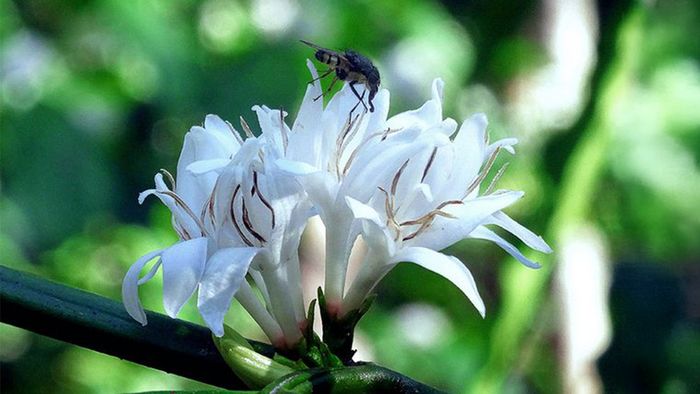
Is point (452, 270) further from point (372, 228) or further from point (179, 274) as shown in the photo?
point (179, 274)

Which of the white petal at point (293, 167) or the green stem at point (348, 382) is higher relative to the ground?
the white petal at point (293, 167)

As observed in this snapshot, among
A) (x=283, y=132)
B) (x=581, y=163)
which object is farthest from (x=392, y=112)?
(x=283, y=132)

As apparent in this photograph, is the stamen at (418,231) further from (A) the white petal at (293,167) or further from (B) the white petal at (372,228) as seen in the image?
(A) the white petal at (293,167)

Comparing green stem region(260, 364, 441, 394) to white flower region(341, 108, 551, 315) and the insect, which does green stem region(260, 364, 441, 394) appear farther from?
the insect

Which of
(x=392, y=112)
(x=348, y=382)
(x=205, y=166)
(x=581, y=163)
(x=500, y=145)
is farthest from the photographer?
(x=392, y=112)

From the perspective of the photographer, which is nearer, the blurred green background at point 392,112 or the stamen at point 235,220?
the stamen at point 235,220

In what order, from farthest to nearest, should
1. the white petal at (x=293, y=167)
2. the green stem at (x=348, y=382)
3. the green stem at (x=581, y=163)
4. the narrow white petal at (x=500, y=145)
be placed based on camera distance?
the green stem at (x=581, y=163) → the narrow white petal at (x=500, y=145) → the white petal at (x=293, y=167) → the green stem at (x=348, y=382)

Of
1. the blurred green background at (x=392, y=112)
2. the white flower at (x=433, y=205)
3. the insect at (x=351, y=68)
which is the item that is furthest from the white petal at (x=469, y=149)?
the blurred green background at (x=392, y=112)

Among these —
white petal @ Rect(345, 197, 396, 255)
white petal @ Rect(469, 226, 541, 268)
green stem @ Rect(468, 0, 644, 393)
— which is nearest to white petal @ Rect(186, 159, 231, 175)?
A: white petal @ Rect(345, 197, 396, 255)
